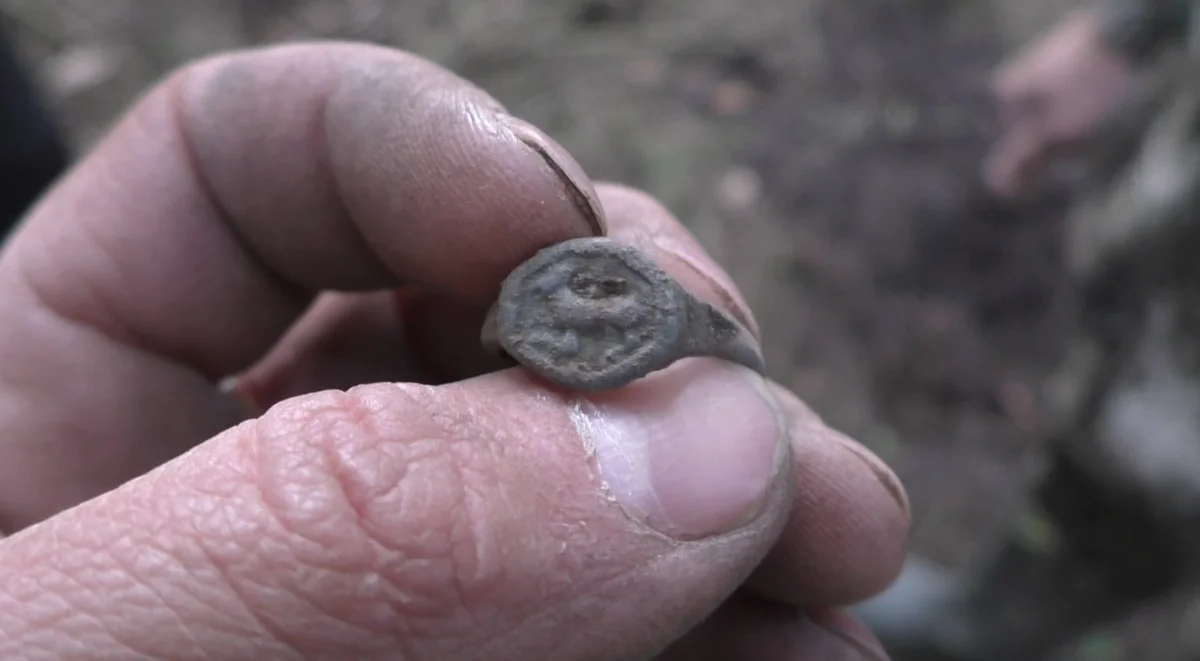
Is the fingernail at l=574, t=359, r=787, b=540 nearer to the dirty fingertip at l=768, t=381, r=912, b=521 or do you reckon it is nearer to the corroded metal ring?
the corroded metal ring

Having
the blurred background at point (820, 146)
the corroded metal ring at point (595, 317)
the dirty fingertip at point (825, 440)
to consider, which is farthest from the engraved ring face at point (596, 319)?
the blurred background at point (820, 146)

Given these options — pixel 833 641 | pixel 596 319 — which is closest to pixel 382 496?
pixel 596 319

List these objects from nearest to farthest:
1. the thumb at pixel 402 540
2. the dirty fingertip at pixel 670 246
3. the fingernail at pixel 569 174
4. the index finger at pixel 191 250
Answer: the thumb at pixel 402 540
the fingernail at pixel 569 174
the dirty fingertip at pixel 670 246
the index finger at pixel 191 250

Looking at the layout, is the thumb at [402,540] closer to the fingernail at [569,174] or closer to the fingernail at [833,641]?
the fingernail at [569,174]

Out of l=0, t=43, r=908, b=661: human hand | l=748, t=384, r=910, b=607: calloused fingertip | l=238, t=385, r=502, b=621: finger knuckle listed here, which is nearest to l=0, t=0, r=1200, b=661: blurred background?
l=748, t=384, r=910, b=607: calloused fingertip

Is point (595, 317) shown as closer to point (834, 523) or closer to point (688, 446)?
point (688, 446)
